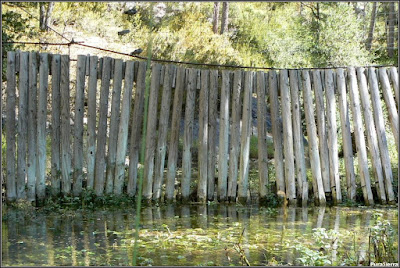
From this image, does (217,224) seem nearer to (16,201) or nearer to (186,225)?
(186,225)

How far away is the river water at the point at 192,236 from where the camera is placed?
14.0 ft

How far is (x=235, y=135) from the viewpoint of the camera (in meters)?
6.99

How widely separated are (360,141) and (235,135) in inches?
66.5

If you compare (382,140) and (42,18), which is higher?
(42,18)

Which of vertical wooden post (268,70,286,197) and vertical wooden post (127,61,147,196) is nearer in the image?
vertical wooden post (127,61,147,196)

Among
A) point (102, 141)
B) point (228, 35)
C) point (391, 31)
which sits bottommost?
point (102, 141)

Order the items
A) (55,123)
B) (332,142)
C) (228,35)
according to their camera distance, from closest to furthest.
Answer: (55,123) < (332,142) < (228,35)

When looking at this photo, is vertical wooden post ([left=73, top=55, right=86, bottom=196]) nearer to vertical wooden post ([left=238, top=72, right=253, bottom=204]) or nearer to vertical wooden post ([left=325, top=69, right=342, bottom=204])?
vertical wooden post ([left=238, top=72, right=253, bottom=204])

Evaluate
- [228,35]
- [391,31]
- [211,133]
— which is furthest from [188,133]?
[391,31]

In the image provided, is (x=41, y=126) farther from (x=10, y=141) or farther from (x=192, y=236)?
(x=192, y=236)

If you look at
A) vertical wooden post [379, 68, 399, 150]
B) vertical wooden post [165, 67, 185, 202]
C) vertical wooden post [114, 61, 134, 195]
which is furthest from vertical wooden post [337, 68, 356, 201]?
vertical wooden post [114, 61, 134, 195]

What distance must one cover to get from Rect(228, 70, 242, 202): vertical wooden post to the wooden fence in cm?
1

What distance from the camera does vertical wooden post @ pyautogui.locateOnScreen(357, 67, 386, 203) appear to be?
7.06 m

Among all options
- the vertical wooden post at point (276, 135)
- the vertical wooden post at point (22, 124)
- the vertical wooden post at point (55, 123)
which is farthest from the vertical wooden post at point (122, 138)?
the vertical wooden post at point (276, 135)
